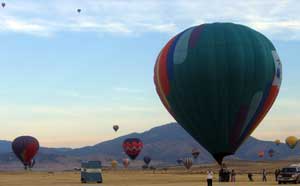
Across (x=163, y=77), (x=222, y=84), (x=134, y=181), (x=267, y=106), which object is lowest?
(x=134, y=181)

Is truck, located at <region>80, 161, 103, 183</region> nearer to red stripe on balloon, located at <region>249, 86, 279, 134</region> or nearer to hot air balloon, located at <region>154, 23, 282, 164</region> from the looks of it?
hot air balloon, located at <region>154, 23, 282, 164</region>

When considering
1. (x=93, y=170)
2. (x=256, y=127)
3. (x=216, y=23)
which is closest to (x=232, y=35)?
(x=216, y=23)

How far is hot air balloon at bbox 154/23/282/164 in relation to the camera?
2302 inches

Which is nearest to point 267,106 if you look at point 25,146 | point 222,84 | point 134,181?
point 222,84

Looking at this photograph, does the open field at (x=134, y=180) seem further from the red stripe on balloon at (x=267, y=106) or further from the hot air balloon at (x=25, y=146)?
the hot air balloon at (x=25, y=146)

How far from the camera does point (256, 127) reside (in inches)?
2399

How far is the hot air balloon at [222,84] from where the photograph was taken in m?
58.5

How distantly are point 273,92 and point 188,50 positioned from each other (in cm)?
895

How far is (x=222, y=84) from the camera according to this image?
58.7 metres

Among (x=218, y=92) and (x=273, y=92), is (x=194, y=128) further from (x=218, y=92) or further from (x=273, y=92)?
(x=273, y=92)

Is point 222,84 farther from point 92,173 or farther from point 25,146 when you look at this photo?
point 25,146

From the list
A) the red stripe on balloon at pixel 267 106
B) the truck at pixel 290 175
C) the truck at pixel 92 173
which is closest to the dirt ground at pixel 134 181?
the truck at pixel 92 173

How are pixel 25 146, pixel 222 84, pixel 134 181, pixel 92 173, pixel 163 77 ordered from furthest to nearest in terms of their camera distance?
pixel 25 146 < pixel 134 181 < pixel 92 173 < pixel 163 77 < pixel 222 84

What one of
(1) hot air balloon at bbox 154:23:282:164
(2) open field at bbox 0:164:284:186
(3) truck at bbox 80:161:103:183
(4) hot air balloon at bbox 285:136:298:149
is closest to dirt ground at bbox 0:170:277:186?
Answer: (2) open field at bbox 0:164:284:186
